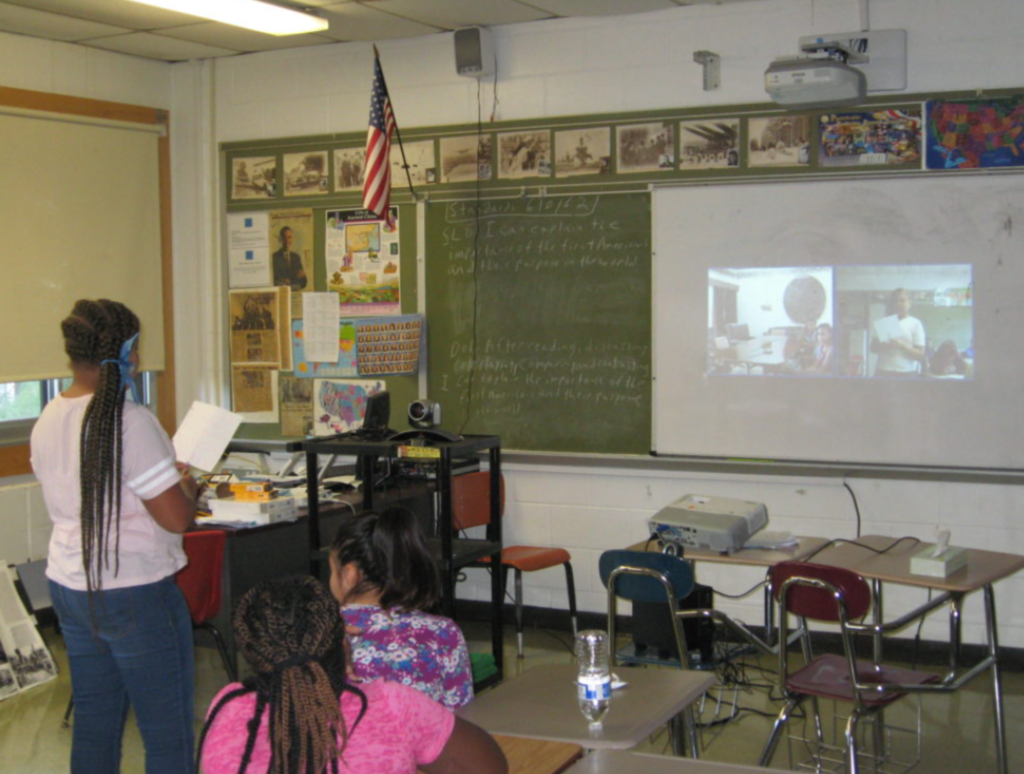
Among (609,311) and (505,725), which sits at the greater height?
(609,311)

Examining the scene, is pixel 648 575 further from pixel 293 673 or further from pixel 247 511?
pixel 293 673

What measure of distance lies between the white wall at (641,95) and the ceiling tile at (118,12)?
78cm

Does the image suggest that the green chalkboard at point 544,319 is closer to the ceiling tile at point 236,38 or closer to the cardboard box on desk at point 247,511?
the ceiling tile at point 236,38

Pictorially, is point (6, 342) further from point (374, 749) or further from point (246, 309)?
point (374, 749)

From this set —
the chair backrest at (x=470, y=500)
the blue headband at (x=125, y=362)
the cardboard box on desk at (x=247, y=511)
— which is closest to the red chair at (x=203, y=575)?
the cardboard box on desk at (x=247, y=511)

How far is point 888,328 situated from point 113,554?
3.40 meters

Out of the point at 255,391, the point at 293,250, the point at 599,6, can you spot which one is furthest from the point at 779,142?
the point at 255,391

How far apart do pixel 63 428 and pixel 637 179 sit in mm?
3142

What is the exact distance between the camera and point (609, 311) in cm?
520

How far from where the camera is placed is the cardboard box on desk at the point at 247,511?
436 cm

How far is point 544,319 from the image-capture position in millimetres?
5328

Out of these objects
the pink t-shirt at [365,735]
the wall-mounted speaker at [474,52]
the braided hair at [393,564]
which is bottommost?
the pink t-shirt at [365,735]

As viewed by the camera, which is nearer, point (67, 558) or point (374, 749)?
point (374, 749)

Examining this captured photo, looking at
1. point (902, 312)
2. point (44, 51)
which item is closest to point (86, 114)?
point (44, 51)
